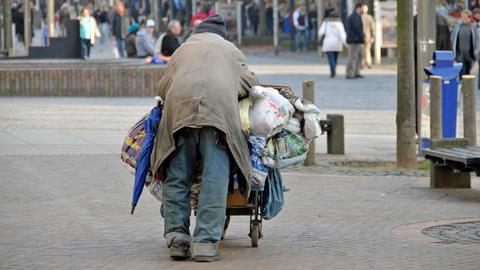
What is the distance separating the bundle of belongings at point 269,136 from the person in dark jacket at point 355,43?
20.6 meters

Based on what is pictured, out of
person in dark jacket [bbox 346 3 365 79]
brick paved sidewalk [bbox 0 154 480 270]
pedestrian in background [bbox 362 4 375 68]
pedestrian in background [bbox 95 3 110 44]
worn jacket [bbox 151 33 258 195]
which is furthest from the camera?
pedestrian in background [bbox 95 3 110 44]

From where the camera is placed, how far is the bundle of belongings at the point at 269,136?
335 inches

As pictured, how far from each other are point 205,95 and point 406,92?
221 inches

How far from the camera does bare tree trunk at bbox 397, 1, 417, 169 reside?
44.3 ft

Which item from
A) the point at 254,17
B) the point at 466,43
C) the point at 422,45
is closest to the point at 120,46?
the point at 254,17

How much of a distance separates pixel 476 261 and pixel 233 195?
159 centimetres

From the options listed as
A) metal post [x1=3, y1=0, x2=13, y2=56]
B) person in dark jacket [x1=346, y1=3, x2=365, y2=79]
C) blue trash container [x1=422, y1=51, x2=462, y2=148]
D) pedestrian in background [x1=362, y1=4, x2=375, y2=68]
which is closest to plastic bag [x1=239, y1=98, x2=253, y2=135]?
blue trash container [x1=422, y1=51, x2=462, y2=148]

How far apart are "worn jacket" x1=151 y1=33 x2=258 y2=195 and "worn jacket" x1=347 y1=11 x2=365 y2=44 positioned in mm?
21833

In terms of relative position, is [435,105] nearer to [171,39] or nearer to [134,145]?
[134,145]

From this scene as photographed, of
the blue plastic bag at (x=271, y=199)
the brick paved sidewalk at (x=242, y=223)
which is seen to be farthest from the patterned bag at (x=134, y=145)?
the blue plastic bag at (x=271, y=199)

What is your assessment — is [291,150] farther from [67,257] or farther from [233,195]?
[67,257]

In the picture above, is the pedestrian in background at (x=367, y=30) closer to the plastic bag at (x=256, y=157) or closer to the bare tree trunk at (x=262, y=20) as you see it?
the bare tree trunk at (x=262, y=20)

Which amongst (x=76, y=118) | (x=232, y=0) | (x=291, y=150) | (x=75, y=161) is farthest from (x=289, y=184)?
(x=232, y=0)

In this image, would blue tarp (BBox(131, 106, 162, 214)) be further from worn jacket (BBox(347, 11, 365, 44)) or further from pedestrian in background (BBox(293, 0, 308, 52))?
pedestrian in background (BBox(293, 0, 308, 52))
